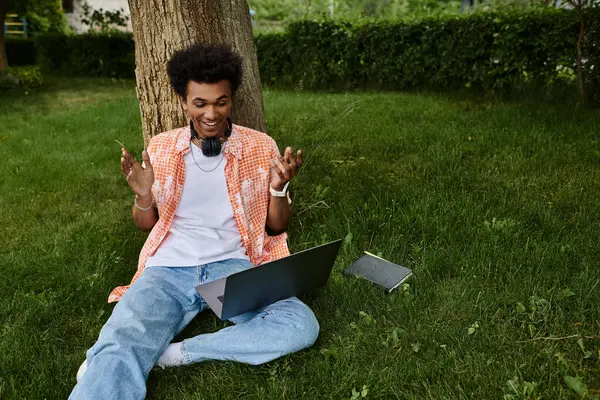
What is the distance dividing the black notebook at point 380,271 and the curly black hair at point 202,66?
1393 millimetres

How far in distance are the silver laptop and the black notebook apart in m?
0.47

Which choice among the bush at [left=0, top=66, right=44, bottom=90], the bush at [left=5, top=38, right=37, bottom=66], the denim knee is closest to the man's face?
the denim knee

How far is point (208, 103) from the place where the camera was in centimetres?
309

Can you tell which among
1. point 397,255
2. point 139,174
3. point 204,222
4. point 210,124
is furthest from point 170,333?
point 397,255

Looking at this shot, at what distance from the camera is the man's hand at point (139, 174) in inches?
112

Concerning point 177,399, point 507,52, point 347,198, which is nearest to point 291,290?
point 177,399

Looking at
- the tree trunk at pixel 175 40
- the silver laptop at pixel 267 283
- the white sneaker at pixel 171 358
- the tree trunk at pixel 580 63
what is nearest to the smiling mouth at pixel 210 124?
the silver laptop at pixel 267 283

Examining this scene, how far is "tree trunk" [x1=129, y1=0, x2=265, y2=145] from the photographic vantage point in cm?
392

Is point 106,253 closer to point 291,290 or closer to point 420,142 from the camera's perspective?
point 291,290

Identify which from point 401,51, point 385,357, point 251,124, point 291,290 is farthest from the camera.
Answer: point 401,51

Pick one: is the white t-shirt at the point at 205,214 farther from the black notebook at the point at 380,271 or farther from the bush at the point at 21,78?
the bush at the point at 21,78

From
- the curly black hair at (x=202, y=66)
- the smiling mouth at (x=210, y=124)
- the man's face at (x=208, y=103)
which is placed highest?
the curly black hair at (x=202, y=66)

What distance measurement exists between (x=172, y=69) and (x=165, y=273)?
3.74 ft

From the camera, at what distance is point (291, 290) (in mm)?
2990
